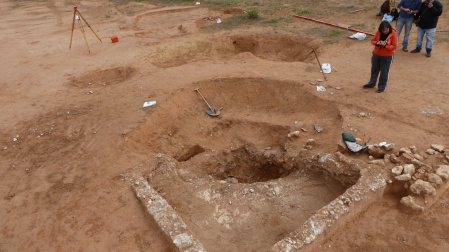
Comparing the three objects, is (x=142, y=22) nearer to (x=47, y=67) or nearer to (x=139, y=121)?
(x=47, y=67)

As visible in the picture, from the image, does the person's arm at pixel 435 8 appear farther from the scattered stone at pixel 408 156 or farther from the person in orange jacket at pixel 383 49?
the scattered stone at pixel 408 156

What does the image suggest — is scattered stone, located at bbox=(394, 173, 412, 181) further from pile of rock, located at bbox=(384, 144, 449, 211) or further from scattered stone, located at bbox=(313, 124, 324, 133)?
scattered stone, located at bbox=(313, 124, 324, 133)

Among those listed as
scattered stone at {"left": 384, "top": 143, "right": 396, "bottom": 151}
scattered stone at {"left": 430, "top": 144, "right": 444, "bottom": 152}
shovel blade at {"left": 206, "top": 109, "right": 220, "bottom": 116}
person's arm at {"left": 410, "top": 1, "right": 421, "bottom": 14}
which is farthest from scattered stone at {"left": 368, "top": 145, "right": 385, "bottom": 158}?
person's arm at {"left": 410, "top": 1, "right": 421, "bottom": 14}

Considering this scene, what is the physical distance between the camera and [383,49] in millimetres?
6051

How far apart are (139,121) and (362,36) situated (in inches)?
323

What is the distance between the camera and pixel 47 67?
380 inches

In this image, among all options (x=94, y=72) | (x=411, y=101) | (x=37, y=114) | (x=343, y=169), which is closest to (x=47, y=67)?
(x=94, y=72)

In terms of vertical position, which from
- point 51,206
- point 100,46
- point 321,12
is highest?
point 321,12

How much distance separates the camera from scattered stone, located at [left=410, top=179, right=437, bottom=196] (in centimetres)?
390

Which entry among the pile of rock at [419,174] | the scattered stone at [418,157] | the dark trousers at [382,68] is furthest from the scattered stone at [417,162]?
the dark trousers at [382,68]

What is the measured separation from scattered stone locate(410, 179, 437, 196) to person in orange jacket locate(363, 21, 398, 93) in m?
3.18

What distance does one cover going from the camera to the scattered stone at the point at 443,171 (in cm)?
405

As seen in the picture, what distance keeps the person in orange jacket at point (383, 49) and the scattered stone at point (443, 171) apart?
2.82m

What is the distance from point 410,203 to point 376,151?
1023mm
